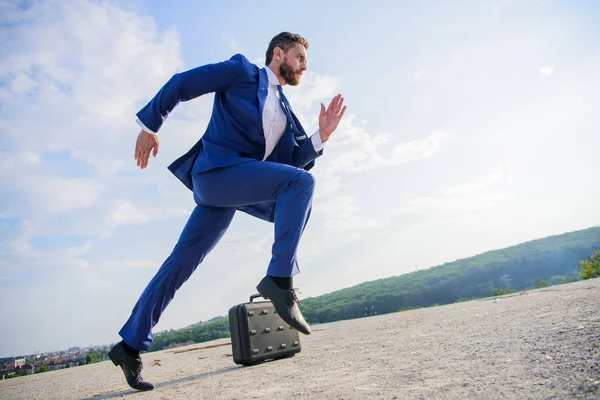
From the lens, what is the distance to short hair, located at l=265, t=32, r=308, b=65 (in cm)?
313

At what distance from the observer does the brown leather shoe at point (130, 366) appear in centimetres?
252

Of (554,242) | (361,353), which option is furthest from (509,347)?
(554,242)

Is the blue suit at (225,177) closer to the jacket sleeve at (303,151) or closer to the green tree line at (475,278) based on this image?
the jacket sleeve at (303,151)

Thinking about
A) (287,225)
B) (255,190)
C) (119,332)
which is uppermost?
(255,190)

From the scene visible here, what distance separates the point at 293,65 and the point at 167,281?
177 centimetres

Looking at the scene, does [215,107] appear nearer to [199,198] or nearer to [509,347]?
[199,198]

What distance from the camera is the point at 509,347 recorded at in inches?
77.7

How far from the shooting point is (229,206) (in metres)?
2.81

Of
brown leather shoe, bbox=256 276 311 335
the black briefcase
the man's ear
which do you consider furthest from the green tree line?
brown leather shoe, bbox=256 276 311 335

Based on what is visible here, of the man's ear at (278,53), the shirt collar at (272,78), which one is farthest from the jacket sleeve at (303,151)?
the man's ear at (278,53)

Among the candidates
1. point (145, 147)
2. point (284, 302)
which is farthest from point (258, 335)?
point (145, 147)

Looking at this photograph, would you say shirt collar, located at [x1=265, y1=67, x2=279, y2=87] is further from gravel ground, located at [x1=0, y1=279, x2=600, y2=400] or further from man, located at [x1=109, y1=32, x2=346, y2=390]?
gravel ground, located at [x1=0, y1=279, x2=600, y2=400]

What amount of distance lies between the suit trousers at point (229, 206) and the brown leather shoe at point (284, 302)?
3.3 inches

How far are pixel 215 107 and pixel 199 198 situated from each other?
65cm
